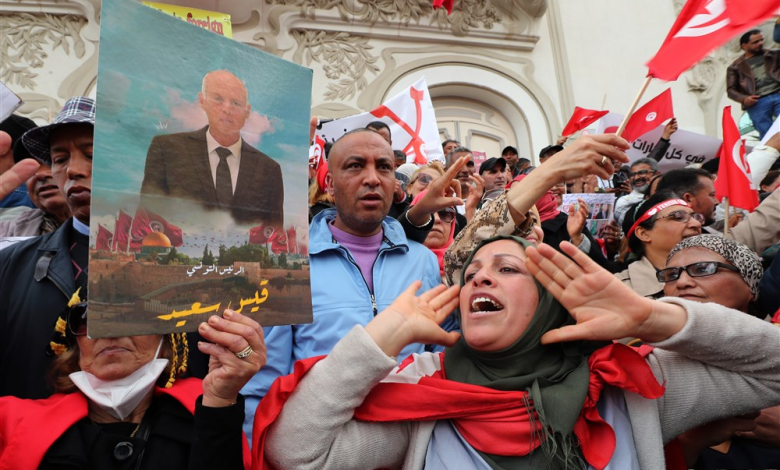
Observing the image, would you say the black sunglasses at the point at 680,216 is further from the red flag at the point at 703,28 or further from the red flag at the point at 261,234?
the red flag at the point at 261,234

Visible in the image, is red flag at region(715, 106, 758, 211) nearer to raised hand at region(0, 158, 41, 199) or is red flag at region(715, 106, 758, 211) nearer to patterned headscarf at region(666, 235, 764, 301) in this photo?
patterned headscarf at region(666, 235, 764, 301)

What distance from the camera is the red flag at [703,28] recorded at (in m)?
2.38

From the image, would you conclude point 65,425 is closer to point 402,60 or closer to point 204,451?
point 204,451

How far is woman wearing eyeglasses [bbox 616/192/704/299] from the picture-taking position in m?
2.99

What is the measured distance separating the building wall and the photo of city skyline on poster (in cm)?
764

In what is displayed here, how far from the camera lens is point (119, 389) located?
1659mm

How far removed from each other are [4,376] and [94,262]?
1008mm

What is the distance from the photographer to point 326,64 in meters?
9.38

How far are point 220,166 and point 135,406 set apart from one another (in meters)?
0.76

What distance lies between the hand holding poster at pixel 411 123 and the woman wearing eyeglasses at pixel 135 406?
447 cm

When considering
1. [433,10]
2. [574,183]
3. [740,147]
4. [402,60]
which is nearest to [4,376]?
[740,147]

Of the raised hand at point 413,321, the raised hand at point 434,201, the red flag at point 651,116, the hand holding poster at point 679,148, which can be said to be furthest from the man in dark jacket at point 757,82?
the raised hand at point 413,321

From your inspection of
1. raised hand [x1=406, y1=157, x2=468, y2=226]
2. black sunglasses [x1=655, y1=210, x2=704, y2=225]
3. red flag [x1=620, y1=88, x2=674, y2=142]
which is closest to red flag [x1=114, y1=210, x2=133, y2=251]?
raised hand [x1=406, y1=157, x2=468, y2=226]

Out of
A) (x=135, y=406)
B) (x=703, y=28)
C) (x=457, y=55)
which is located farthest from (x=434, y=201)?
(x=457, y=55)
